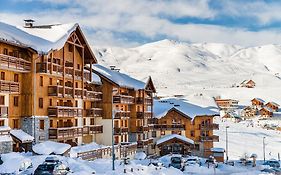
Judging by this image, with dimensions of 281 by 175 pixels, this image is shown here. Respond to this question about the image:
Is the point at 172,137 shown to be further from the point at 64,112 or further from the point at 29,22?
the point at 29,22

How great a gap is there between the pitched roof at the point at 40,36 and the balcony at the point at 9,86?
3416mm

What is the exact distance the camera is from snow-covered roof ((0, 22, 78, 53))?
39247mm

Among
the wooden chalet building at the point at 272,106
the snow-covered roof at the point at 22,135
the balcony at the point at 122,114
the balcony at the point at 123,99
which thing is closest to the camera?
the snow-covered roof at the point at 22,135

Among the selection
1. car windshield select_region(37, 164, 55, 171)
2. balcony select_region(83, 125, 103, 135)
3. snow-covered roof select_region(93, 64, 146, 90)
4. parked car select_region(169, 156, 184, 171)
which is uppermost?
snow-covered roof select_region(93, 64, 146, 90)

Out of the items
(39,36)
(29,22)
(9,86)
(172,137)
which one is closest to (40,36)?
(39,36)

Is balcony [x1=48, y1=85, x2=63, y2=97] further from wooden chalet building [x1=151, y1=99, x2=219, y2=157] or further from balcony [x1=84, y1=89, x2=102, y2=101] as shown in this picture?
wooden chalet building [x1=151, y1=99, x2=219, y2=157]

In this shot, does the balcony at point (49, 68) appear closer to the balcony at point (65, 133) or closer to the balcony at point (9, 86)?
the balcony at point (9, 86)

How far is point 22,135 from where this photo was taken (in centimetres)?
3881

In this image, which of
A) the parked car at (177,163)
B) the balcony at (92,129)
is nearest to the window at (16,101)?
the balcony at (92,129)

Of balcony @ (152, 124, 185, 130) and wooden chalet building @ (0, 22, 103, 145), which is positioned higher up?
wooden chalet building @ (0, 22, 103, 145)

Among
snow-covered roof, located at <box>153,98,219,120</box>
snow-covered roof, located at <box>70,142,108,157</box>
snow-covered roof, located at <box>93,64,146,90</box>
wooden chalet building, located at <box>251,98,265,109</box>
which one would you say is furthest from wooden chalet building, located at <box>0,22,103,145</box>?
wooden chalet building, located at <box>251,98,265,109</box>

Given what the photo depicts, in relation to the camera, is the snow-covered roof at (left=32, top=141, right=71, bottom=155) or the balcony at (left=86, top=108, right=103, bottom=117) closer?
the snow-covered roof at (left=32, top=141, right=71, bottom=155)

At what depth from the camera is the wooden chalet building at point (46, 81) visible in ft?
128

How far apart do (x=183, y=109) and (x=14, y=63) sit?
39.0 meters
